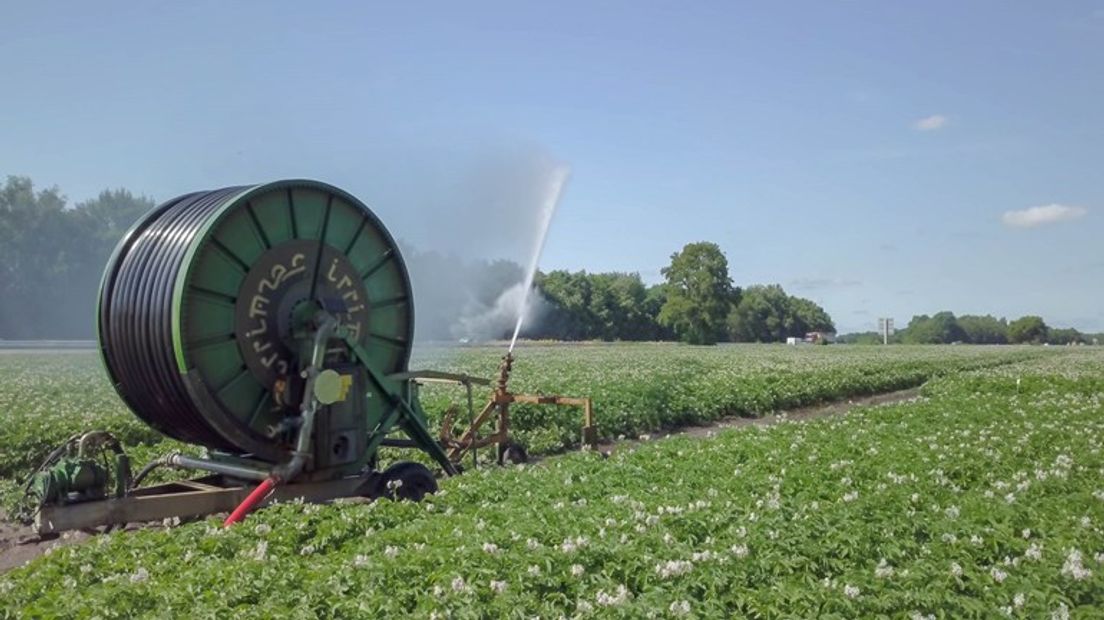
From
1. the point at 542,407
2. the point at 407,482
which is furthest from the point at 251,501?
the point at 542,407

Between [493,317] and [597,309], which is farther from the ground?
[597,309]

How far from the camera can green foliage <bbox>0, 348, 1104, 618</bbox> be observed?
480 centimetres

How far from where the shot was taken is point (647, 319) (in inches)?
4085

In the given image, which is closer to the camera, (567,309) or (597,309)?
(567,309)

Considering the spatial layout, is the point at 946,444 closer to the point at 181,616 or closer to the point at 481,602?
the point at 481,602

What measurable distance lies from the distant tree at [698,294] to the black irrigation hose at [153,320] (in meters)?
86.1

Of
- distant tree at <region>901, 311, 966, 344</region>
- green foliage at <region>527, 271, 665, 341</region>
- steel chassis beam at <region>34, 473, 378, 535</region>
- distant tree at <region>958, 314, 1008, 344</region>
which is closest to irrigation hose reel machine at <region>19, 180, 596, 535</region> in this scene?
steel chassis beam at <region>34, 473, 378, 535</region>

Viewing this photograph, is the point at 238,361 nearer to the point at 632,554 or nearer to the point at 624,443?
the point at 632,554

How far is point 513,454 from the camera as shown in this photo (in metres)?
13.6

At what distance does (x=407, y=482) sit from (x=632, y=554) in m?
4.08

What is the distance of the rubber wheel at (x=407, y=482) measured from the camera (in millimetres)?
8752

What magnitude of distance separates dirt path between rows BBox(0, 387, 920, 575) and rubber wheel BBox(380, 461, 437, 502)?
91.0 inches

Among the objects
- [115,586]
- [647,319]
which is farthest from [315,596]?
[647,319]

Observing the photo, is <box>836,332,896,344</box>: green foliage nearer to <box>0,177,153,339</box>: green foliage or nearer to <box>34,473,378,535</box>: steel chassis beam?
<box>0,177,153,339</box>: green foliage
